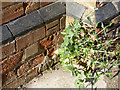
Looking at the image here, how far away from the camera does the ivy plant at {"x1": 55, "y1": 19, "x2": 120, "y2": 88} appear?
2.76 m

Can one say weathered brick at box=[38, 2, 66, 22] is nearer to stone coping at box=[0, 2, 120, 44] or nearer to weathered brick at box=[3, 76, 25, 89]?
stone coping at box=[0, 2, 120, 44]

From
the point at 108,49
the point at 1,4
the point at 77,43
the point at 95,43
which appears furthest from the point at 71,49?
the point at 1,4

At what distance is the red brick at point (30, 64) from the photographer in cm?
281

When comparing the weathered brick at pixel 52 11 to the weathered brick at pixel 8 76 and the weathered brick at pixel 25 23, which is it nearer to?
the weathered brick at pixel 25 23

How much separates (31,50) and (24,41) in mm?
197

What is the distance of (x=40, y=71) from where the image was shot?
309cm

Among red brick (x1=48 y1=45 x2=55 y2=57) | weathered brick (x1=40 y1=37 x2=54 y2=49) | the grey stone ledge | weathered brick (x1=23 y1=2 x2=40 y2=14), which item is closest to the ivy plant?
red brick (x1=48 y1=45 x2=55 y2=57)

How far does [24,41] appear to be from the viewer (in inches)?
103

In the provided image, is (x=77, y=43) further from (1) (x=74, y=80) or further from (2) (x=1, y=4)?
(2) (x=1, y=4)

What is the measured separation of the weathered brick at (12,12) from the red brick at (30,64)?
644 mm

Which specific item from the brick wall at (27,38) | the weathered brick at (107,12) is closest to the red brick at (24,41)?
the brick wall at (27,38)

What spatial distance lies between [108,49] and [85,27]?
51 centimetres

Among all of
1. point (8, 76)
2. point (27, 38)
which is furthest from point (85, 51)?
point (8, 76)

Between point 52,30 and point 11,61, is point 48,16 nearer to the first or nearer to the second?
point 52,30
